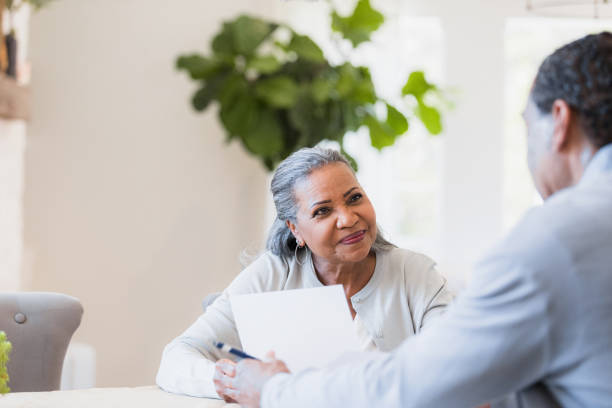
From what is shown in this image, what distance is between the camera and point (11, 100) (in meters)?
3.49

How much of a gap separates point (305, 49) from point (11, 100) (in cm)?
170

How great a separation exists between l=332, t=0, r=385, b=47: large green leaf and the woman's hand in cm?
308

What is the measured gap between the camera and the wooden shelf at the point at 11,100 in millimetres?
3410

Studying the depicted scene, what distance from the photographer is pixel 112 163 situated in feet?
15.0

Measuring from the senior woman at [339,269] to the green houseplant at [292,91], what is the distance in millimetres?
2284

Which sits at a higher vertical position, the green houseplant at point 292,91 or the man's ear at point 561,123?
the green houseplant at point 292,91

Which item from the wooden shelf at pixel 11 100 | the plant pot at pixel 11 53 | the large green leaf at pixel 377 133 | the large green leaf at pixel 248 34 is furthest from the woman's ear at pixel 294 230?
the large green leaf at pixel 248 34

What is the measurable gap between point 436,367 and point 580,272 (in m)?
0.23

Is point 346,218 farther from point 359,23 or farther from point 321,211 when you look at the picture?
point 359,23

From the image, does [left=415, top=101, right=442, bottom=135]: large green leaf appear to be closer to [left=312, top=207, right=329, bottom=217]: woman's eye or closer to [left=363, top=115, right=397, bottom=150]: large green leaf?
[left=363, top=115, right=397, bottom=150]: large green leaf

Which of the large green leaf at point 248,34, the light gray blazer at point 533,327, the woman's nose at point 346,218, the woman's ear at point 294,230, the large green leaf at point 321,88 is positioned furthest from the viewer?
the large green leaf at point 248,34

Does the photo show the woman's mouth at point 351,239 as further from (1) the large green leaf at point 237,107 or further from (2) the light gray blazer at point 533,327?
(1) the large green leaf at point 237,107

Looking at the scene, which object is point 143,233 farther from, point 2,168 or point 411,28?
point 411,28

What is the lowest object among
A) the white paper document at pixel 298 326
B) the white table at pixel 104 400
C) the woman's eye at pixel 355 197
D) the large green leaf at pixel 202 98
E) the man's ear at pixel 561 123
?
the white table at pixel 104 400
